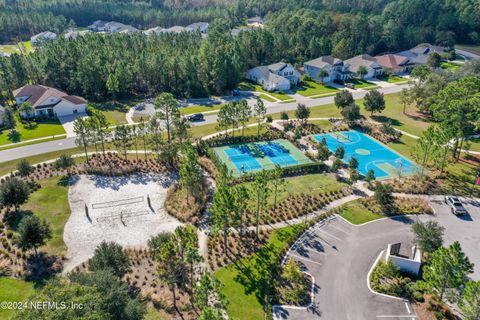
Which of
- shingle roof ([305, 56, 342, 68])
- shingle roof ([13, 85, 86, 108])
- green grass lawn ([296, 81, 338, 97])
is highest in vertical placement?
shingle roof ([13, 85, 86, 108])

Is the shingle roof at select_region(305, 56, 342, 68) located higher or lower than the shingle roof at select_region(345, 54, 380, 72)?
higher

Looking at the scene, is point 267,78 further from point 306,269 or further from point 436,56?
point 306,269

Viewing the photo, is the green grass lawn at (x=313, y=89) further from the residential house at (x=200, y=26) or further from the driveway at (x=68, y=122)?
the residential house at (x=200, y=26)

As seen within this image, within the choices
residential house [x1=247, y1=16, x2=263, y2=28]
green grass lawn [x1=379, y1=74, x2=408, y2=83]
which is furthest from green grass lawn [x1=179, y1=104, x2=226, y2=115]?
residential house [x1=247, y1=16, x2=263, y2=28]

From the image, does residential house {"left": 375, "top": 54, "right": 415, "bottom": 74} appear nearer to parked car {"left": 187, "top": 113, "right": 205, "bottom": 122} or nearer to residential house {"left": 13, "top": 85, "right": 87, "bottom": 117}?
parked car {"left": 187, "top": 113, "right": 205, "bottom": 122}

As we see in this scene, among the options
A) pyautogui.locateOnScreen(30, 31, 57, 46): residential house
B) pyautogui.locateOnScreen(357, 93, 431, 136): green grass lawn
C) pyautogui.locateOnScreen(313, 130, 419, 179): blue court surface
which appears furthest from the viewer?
pyautogui.locateOnScreen(30, 31, 57, 46): residential house

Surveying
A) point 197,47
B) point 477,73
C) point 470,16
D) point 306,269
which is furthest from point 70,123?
point 470,16

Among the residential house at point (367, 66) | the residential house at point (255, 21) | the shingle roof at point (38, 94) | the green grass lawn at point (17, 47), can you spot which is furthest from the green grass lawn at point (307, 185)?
the residential house at point (255, 21)
